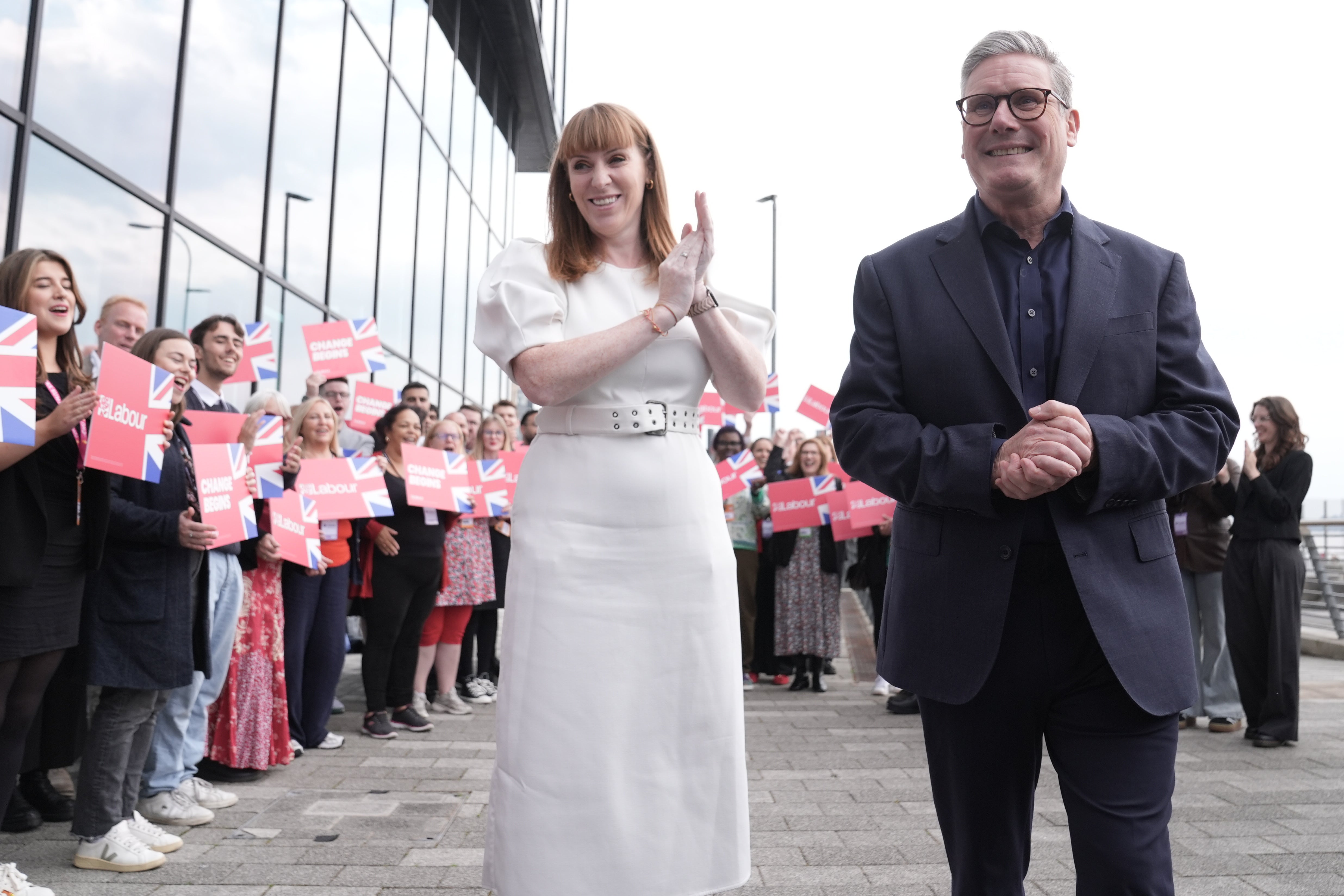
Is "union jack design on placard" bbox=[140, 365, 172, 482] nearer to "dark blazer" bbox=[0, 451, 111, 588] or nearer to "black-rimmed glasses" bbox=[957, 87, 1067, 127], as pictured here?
"dark blazer" bbox=[0, 451, 111, 588]

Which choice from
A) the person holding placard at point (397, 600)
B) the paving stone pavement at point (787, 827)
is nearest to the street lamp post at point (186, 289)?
the person holding placard at point (397, 600)

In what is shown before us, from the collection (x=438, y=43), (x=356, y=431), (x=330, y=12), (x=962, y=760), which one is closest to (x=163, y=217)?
(x=356, y=431)

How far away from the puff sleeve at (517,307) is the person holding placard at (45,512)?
1.79 m

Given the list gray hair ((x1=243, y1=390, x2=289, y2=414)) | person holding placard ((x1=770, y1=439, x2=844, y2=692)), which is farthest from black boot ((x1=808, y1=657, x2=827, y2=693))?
gray hair ((x1=243, y1=390, x2=289, y2=414))

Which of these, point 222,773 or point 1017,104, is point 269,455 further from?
point 1017,104

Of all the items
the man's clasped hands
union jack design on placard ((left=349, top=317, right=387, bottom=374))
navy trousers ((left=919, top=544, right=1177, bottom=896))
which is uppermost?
union jack design on placard ((left=349, top=317, right=387, bottom=374))

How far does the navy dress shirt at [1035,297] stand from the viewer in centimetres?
221

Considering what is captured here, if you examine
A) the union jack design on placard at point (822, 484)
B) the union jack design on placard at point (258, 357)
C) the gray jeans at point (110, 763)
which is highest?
the union jack design on placard at point (258, 357)

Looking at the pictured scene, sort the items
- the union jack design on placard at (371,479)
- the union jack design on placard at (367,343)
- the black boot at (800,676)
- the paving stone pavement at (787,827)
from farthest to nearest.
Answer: the black boot at (800,676) < the union jack design on placard at (367,343) < the union jack design on placard at (371,479) < the paving stone pavement at (787,827)

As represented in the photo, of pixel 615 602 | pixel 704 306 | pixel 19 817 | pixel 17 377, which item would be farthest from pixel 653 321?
pixel 19 817

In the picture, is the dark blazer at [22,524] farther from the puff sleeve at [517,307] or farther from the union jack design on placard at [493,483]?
the union jack design on placard at [493,483]

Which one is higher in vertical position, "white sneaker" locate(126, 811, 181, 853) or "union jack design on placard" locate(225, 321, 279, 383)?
"union jack design on placard" locate(225, 321, 279, 383)

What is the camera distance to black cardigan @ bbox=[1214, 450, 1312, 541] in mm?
6969

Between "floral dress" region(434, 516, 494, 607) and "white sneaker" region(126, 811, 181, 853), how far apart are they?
3391 millimetres
